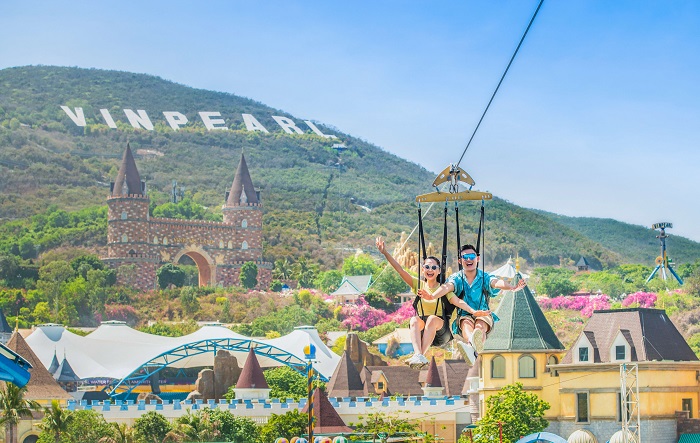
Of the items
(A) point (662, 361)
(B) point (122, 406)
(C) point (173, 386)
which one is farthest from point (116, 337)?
(A) point (662, 361)

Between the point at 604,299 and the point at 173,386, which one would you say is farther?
the point at 604,299

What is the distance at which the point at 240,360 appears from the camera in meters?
133

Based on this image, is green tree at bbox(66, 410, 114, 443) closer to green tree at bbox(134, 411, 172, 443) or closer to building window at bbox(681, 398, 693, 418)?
green tree at bbox(134, 411, 172, 443)

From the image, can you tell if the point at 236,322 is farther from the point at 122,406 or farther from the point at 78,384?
the point at 122,406

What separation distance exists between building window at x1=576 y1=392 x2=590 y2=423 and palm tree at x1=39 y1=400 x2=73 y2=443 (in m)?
27.1

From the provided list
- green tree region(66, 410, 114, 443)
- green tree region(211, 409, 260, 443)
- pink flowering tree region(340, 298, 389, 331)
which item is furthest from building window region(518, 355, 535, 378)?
pink flowering tree region(340, 298, 389, 331)

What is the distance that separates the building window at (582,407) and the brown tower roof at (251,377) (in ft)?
92.2

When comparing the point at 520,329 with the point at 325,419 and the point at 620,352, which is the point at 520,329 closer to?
the point at 620,352

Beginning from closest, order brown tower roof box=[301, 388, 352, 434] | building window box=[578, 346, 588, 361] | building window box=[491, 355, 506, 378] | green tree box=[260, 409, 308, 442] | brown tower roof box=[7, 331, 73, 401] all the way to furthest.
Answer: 1. brown tower roof box=[301, 388, 352, 434]
2. green tree box=[260, 409, 308, 442]
3. building window box=[578, 346, 588, 361]
4. building window box=[491, 355, 506, 378]
5. brown tower roof box=[7, 331, 73, 401]

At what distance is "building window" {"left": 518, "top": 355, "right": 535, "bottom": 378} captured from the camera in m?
85.9

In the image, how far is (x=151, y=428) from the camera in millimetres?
86812

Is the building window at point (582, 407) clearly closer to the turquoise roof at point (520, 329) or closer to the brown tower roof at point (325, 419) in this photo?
the turquoise roof at point (520, 329)

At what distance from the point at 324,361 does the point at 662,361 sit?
57.8 meters

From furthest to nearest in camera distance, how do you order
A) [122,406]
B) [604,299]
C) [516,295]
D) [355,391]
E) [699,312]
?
1. [604,299]
2. [699,312]
3. [355,391]
4. [122,406]
5. [516,295]
